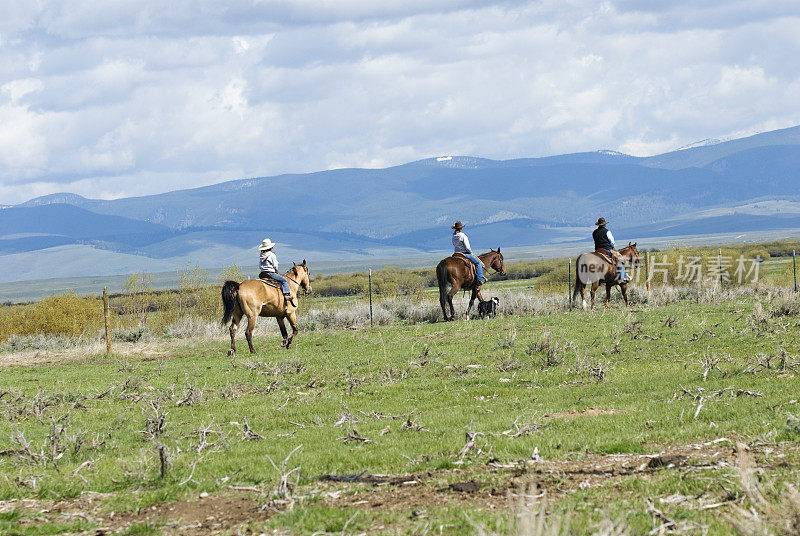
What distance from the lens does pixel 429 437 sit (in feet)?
30.4

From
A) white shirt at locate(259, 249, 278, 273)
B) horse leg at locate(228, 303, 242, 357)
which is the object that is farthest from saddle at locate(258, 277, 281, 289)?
horse leg at locate(228, 303, 242, 357)

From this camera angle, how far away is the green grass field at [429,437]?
6.30 meters

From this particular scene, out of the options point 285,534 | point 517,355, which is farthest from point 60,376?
point 285,534

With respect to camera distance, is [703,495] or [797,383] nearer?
[703,495]

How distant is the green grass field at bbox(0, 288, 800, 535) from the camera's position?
6297 millimetres

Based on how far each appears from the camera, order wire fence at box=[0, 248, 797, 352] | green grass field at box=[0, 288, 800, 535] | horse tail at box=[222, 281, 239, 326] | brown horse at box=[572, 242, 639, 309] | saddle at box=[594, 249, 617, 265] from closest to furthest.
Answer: green grass field at box=[0, 288, 800, 535] < horse tail at box=[222, 281, 239, 326] < brown horse at box=[572, 242, 639, 309] < saddle at box=[594, 249, 617, 265] < wire fence at box=[0, 248, 797, 352]

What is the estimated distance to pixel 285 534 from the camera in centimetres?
595

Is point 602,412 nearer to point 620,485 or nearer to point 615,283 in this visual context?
point 620,485

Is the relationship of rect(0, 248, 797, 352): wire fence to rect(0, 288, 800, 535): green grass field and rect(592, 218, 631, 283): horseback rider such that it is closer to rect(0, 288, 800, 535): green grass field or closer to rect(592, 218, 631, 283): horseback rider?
rect(592, 218, 631, 283): horseback rider

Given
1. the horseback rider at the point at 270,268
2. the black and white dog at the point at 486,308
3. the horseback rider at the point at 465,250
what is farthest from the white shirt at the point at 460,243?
the horseback rider at the point at 270,268

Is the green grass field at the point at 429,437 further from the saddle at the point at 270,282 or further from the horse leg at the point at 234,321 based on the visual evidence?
the saddle at the point at 270,282

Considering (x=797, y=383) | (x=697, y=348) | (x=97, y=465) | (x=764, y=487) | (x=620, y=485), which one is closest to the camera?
(x=764, y=487)

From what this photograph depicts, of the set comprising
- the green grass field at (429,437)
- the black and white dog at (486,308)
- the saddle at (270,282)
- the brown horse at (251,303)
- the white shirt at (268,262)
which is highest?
the white shirt at (268,262)

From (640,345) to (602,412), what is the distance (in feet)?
18.3
